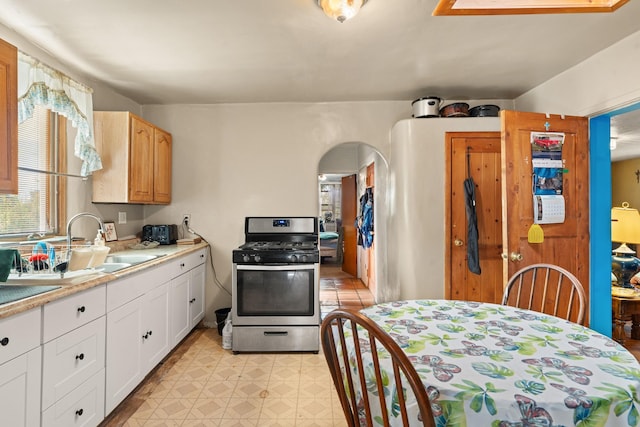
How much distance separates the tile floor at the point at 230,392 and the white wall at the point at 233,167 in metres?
0.89

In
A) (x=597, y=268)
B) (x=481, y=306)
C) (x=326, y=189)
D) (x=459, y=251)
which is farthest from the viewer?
(x=326, y=189)

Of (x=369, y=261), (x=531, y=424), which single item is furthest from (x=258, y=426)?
(x=369, y=261)

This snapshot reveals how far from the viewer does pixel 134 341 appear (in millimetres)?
2094

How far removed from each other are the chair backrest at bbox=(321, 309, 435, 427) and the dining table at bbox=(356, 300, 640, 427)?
0.11 ft

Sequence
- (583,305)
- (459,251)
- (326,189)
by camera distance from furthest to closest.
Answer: (326,189) < (459,251) < (583,305)

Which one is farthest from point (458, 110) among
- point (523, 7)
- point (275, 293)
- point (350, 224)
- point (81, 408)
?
point (350, 224)

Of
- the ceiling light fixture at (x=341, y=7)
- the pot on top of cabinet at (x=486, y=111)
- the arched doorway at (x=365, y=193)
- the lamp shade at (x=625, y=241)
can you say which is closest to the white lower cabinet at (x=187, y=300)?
the arched doorway at (x=365, y=193)

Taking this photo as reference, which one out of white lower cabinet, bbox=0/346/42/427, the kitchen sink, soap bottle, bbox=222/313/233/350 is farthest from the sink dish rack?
soap bottle, bbox=222/313/233/350

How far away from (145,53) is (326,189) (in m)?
7.64

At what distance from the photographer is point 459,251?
307 centimetres

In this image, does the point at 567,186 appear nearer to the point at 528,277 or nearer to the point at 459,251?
the point at 528,277

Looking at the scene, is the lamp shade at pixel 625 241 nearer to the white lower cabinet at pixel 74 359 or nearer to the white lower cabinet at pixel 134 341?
the white lower cabinet at pixel 134 341

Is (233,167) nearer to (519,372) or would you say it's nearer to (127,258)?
(127,258)

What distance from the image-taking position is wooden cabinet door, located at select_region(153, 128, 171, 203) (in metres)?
3.16
